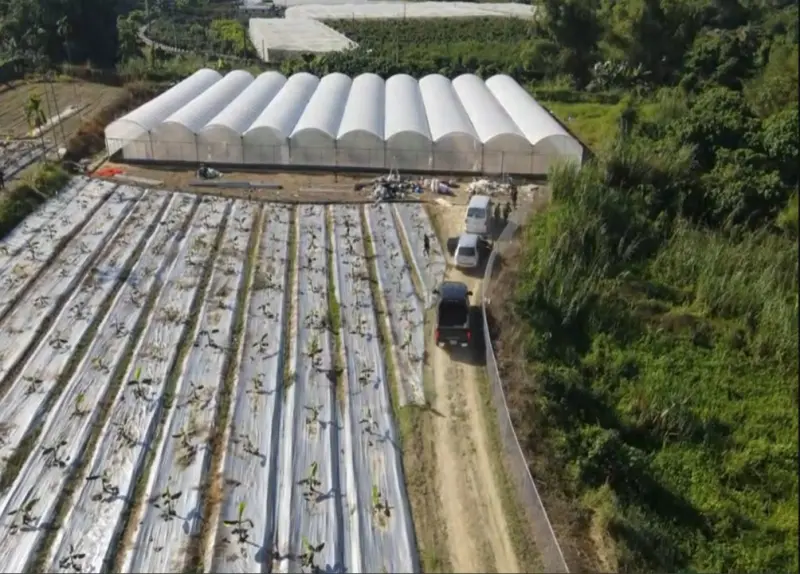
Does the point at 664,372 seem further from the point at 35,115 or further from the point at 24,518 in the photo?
the point at 35,115

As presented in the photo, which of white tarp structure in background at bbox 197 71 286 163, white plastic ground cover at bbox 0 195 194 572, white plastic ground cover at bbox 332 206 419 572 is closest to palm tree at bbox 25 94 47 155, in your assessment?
white tarp structure in background at bbox 197 71 286 163

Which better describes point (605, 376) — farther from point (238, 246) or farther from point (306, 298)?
point (238, 246)

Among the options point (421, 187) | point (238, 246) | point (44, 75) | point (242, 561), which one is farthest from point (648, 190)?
point (44, 75)

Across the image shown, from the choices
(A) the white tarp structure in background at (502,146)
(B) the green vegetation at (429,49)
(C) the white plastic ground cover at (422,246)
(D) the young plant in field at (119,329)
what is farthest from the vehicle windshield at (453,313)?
(B) the green vegetation at (429,49)

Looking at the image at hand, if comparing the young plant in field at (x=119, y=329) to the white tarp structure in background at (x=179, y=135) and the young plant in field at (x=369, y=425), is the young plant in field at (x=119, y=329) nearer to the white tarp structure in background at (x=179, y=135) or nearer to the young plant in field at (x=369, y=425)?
the young plant in field at (x=369, y=425)

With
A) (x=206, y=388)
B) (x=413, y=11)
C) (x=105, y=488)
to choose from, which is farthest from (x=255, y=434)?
(x=413, y=11)

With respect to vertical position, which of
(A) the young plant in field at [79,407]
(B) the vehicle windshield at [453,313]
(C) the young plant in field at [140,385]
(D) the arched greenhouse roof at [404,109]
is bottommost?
(A) the young plant in field at [79,407]

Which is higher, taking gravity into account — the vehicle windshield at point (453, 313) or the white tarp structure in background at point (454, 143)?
the white tarp structure in background at point (454, 143)
